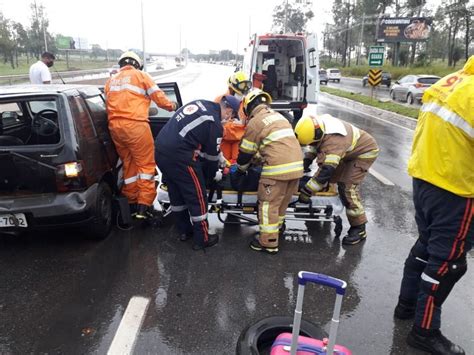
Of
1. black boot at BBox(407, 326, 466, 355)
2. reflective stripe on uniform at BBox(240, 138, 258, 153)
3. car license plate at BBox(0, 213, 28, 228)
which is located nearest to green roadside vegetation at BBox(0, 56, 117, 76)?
car license plate at BBox(0, 213, 28, 228)

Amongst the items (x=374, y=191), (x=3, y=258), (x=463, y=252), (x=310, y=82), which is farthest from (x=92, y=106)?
(x=310, y=82)

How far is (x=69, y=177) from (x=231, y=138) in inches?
88.6

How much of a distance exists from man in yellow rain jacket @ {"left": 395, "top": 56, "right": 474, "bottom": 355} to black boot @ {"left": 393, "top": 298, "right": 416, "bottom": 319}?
0.25 metres

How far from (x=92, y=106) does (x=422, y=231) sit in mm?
3463

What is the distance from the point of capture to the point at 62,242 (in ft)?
13.8

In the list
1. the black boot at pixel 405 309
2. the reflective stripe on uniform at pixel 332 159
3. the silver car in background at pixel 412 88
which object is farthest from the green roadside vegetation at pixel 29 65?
the black boot at pixel 405 309

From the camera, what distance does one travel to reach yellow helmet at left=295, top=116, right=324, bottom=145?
402 cm

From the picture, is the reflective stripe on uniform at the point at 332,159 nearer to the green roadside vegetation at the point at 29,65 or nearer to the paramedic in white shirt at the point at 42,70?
the paramedic in white shirt at the point at 42,70

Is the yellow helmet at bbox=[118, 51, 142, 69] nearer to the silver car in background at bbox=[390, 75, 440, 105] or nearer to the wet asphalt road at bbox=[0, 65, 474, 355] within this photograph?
the wet asphalt road at bbox=[0, 65, 474, 355]

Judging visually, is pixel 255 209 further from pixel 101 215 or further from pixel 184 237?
pixel 101 215

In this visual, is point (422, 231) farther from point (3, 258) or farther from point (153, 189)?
point (3, 258)

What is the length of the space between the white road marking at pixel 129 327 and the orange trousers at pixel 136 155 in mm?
1642

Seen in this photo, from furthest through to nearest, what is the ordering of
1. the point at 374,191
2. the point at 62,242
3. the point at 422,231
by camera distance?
the point at 374,191
the point at 62,242
the point at 422,231

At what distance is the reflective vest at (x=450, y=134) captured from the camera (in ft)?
7.64
